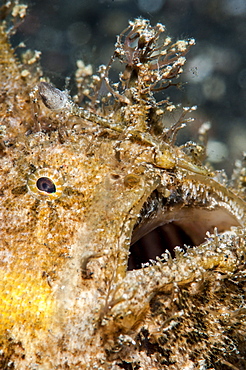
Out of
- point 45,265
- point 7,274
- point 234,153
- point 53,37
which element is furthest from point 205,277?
point 53,37

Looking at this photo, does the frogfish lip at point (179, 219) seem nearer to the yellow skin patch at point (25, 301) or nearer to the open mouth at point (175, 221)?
the open mouth at point (175, 221)

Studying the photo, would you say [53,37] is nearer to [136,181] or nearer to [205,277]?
[136,181]

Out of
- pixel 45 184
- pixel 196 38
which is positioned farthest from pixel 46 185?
pixel 196 38

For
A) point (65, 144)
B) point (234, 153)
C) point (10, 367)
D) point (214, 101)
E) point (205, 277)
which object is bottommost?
point (10, 367)

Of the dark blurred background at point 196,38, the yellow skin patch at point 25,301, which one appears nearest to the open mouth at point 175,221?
the yellow skin patch at point 25,301

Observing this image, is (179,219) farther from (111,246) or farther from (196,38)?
(196,38)

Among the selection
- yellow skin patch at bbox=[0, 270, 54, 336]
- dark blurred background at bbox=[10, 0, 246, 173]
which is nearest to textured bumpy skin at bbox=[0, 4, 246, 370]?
yellow skin patch at bbox=[0, 270, 54, 336]

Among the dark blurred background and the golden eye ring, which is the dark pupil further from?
the dark blurred background
